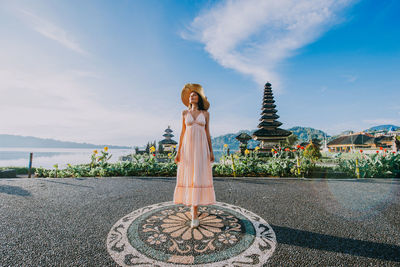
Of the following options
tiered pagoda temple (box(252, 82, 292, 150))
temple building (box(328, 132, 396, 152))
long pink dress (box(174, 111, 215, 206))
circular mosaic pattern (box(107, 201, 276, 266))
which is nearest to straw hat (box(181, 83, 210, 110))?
long pink dress (box(174, 111, 215, 206))

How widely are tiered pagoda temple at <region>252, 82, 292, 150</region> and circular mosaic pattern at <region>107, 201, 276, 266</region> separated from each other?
2193 cm

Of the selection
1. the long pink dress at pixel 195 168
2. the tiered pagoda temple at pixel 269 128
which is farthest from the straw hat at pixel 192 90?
the tiered pagoda temple at pixel 269 128

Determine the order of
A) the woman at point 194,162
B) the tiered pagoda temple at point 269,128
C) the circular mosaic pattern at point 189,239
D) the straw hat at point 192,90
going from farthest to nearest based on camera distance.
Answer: the tiered pagoda temple at point 269,128
the straw hat at point 192,90
the woman at point 194,162
the circular mosaic pattern at point 189,239

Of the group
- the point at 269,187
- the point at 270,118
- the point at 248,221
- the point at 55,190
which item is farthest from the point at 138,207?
the point at 270,118

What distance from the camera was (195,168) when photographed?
Answer: 3.00 meters

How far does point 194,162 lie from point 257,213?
1.79m

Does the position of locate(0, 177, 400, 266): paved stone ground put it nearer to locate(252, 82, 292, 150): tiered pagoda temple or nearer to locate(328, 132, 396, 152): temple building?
locate(252, 82, 292, 150): tiered pagoda temple

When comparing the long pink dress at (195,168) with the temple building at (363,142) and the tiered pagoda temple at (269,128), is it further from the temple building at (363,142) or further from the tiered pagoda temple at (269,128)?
the temple building at (363,142)

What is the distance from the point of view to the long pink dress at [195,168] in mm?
2973

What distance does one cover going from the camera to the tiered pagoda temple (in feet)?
81.2

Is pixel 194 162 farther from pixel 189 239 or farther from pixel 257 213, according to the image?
pixel 257 213

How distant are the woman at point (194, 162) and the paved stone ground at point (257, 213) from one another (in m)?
1.29

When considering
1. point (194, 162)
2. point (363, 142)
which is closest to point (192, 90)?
point (194, 162)

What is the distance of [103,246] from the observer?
2332 millimetres
